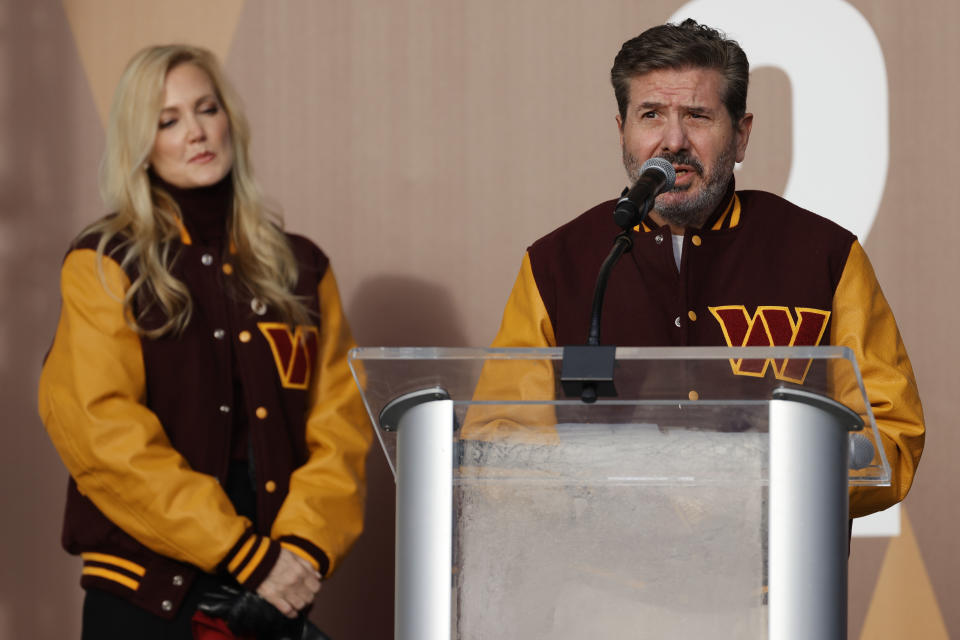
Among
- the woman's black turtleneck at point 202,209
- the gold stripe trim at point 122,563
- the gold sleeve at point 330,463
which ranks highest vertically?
the woman's black turtleneck at point 202,209

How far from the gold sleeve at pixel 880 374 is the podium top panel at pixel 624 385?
0.48m

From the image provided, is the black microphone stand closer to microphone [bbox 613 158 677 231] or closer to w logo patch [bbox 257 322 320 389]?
microphone [bbox 613 158 677 231]

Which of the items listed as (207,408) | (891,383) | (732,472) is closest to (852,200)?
(891,383)

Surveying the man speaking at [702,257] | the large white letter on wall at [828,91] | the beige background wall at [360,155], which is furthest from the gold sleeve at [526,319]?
the large white letter on wall at [828,91]

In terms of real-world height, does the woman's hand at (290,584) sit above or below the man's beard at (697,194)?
below

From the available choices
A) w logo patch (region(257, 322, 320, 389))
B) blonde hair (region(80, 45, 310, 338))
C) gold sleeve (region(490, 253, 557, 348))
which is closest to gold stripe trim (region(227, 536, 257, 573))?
w logo patch (region(257, 322, 320, 389))

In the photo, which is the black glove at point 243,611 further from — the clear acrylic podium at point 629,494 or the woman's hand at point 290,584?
the clear acrylic podium at point 629,494

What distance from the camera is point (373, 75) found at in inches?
140

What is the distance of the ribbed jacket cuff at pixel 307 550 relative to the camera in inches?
97.8

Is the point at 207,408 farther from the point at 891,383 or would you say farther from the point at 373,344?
the point at 891,383

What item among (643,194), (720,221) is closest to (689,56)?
(720,221)

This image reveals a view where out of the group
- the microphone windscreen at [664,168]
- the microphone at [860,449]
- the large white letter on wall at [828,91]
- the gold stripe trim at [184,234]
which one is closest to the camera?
the microphone at [860,449]

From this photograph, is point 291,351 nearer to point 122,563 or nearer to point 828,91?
point 122,563

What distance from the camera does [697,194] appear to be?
2109 mm
